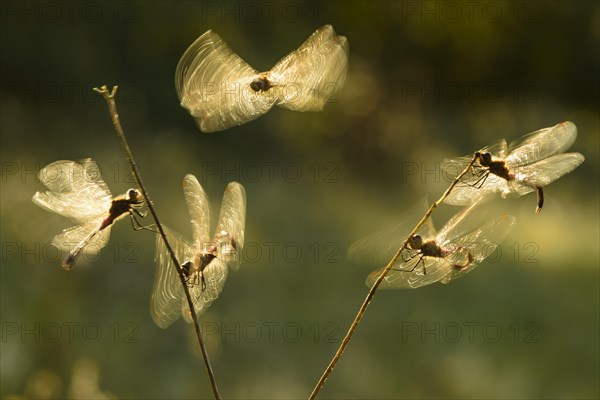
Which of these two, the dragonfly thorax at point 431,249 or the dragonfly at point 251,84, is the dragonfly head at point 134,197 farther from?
the dragonfly thorax at point 431,249

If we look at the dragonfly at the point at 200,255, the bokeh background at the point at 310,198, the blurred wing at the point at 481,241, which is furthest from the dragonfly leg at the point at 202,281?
the bokeh background at the point at 310,198

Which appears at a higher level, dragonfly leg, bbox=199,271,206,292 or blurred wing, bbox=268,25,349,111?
blurred wing, bbox=268,25,349,111

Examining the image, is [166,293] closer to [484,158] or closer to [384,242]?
[384,242]

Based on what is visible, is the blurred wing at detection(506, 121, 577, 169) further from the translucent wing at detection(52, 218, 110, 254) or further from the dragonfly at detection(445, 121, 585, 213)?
the translucent wing at detection(52, 218, 110, 254)

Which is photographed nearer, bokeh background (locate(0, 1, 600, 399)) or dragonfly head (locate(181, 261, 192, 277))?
dragonfly head (locate(181, 261, 192, 277))

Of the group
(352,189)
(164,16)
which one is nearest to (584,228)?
→ (352,189)

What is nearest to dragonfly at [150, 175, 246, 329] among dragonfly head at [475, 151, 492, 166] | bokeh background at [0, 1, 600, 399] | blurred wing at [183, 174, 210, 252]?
blurred wing at [183, 174, 210, 252]
